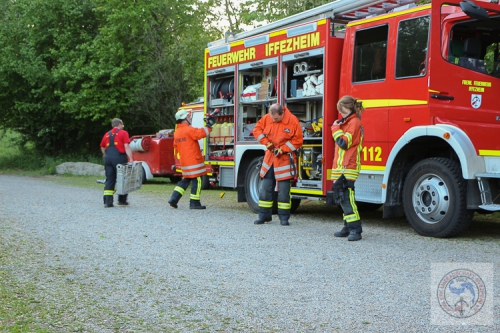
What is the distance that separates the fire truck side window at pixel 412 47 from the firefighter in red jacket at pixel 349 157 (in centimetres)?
92

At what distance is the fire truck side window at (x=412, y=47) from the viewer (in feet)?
28.6

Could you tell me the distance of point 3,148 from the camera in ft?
122

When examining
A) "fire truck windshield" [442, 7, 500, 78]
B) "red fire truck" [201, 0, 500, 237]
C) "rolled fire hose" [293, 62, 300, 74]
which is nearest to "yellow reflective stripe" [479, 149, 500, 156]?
A: "red fire truck" [201, 0, 500, 237]

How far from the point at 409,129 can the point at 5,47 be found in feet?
78.5

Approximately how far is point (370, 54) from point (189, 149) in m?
3.98

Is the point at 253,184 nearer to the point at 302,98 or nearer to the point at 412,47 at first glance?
the point at 302,98

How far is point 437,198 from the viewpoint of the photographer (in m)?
8.50

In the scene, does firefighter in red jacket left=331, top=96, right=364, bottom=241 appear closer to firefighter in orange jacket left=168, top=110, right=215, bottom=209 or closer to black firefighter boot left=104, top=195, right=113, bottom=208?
firefighter in orange jacket left=168, top=110, right=215, bottom=209

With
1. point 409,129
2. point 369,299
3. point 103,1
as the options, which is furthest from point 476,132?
point 103,1

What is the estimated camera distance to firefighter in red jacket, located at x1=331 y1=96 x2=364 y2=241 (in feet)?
27.6

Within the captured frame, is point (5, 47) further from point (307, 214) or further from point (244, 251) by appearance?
point (244, 251)

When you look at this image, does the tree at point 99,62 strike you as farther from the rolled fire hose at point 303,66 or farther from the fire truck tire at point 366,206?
the rolled fire hose at point 303,66

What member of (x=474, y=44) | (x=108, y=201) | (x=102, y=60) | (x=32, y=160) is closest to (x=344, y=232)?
(x=474, y=44)

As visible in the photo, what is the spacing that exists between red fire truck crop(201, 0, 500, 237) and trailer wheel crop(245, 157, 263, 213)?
3.29 feet
